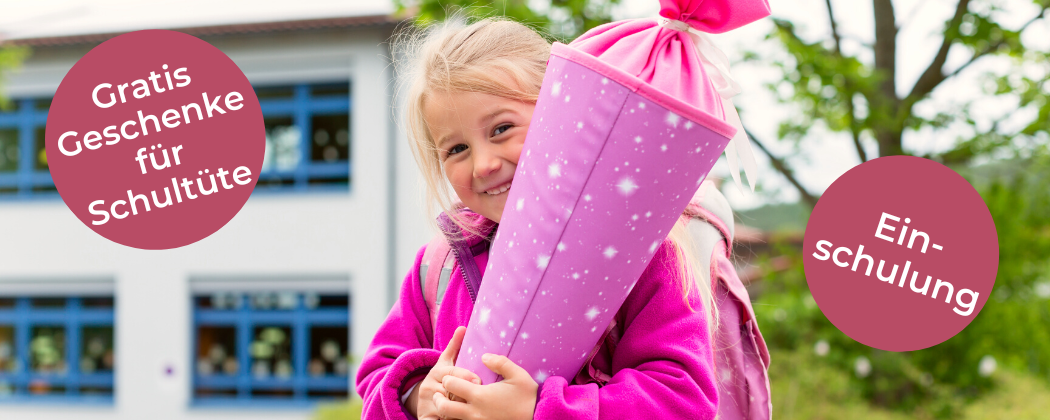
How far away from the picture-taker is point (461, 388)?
0.85 meters

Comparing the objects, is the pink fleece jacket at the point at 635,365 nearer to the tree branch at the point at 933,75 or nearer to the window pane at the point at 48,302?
→ the tree branch at the point at 933,75

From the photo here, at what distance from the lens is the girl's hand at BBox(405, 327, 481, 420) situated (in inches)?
34.4

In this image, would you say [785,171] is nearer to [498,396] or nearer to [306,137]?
[498,396]

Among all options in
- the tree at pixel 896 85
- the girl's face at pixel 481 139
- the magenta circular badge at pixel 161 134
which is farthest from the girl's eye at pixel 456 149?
the tree at pixel 896 85

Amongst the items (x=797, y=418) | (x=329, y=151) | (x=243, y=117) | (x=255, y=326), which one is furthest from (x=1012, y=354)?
(x=255, y=326)

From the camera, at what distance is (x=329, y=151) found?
9672 mm

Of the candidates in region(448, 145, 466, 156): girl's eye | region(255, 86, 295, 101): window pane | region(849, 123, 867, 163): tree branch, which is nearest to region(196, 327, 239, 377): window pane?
region(255, 86, 295, 101): window pane

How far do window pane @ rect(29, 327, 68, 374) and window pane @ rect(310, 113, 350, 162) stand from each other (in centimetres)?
511

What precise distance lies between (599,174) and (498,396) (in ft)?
0.98

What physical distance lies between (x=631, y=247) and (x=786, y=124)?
4216mm

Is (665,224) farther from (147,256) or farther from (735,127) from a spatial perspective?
(147,256)

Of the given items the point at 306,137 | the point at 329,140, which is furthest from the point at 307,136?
the point at 329,140

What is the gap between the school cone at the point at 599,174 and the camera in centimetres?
77

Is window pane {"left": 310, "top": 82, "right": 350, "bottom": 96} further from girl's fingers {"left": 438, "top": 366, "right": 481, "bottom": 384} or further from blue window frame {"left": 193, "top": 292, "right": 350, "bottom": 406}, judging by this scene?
girl's fingers {"left": 438, "top": 366, "right": 481, "bottom": 384}
